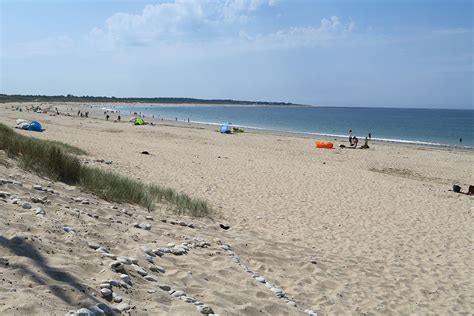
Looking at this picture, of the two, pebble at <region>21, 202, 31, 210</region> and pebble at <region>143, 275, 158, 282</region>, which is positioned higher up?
pebble at <region>21, 202, 31, 210</region>

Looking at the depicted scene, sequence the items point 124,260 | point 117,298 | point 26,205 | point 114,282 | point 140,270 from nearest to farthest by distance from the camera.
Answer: point 117,298 → point 114,282 → point 140,270 → point 124,260 → point 26,205

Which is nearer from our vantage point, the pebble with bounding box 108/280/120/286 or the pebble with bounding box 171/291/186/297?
the pebble with bounding box 108/280/120/286

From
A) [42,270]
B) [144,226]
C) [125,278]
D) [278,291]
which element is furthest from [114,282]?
[144,226]

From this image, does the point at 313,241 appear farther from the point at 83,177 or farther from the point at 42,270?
the point at 42,270

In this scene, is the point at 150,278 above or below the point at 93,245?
below

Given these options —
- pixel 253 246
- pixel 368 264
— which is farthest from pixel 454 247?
pixel 253 246

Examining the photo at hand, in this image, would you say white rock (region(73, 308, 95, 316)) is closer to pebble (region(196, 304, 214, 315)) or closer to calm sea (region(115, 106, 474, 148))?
pebble (region(196, 304, 214, 315))

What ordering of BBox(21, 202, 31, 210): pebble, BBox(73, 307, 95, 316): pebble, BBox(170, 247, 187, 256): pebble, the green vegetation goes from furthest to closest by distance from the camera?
the green vegetation, BBox(170, 247, 187, 256): pebble, BBox(21, 202, 31, 210): pebble, BBox(73, 307, 95, 316): pebble

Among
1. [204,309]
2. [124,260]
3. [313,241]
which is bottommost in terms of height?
[313,241]

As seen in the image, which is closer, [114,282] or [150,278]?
[114,282]

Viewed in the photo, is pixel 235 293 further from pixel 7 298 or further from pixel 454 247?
pixel 454 247

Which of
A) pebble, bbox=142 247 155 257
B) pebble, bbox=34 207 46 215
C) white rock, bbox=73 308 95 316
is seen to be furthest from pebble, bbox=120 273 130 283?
pebble, bbox=34 207 46 215

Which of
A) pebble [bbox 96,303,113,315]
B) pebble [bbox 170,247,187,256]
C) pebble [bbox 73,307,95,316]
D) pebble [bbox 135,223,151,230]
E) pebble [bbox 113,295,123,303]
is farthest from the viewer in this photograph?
pebble [bbox 135,223,151,230]

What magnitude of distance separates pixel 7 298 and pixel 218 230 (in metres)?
4.54
